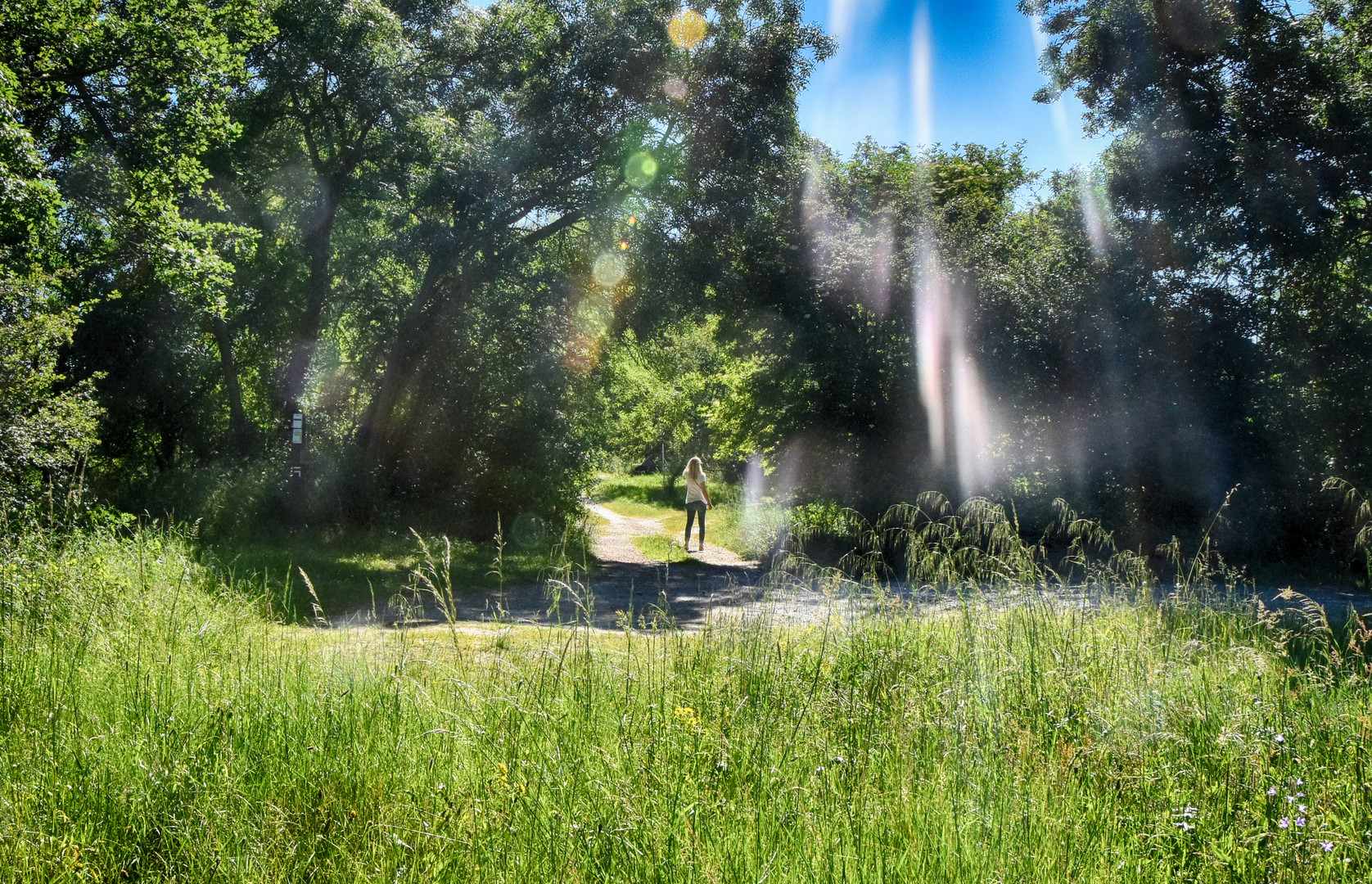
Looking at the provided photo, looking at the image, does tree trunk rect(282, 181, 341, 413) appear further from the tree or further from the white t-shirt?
the white t-shirt

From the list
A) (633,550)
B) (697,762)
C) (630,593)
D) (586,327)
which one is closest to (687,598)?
(630,593)

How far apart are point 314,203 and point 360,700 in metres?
16.7

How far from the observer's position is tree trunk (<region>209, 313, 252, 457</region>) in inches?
722

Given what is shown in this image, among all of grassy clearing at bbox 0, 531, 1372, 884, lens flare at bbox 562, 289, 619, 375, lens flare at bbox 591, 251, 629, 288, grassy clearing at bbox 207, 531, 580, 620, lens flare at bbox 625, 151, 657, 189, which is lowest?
grassy clearing at bbox 0, 531, 1372, 884

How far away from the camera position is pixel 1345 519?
13.2m

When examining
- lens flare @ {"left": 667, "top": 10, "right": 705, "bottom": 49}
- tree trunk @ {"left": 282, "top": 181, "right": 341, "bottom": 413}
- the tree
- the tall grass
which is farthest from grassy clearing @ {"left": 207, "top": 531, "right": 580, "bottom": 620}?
lens flare @ {"left": 667, "top": 10, "right": 705, "bottom": 49}

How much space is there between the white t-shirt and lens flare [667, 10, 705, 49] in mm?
8066

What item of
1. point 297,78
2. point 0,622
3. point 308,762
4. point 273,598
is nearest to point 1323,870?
point 308,762

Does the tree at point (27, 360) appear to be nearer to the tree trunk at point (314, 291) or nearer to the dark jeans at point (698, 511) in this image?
the tree trunk at point (314, 291)

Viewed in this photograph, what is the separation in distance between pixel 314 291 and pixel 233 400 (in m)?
2.80

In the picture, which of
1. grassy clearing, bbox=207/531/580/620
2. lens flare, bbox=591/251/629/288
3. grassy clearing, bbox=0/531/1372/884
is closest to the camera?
grassy clearing, bbox=0/531/1372/884

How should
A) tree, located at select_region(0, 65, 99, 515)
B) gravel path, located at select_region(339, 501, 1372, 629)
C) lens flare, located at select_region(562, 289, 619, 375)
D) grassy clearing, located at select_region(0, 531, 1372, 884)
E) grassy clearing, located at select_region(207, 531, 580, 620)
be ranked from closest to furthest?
grassy clearing, located at select_region(0, 531, 1372, 884) < gravel path, located at select_region(339, 501, 1372, 629) < tree, located at select_region(0, 65, 99, 515) < grassy clearing, located at select_region(207, 531, 580, 620) < lens flare, located at select_region(562, 289, 619, 375)

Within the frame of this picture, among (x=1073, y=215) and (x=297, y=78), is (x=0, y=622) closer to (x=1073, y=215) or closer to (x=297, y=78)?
(x=297, y=78)

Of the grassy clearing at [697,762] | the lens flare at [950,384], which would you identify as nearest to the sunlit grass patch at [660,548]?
the lens flare at [950,384]
